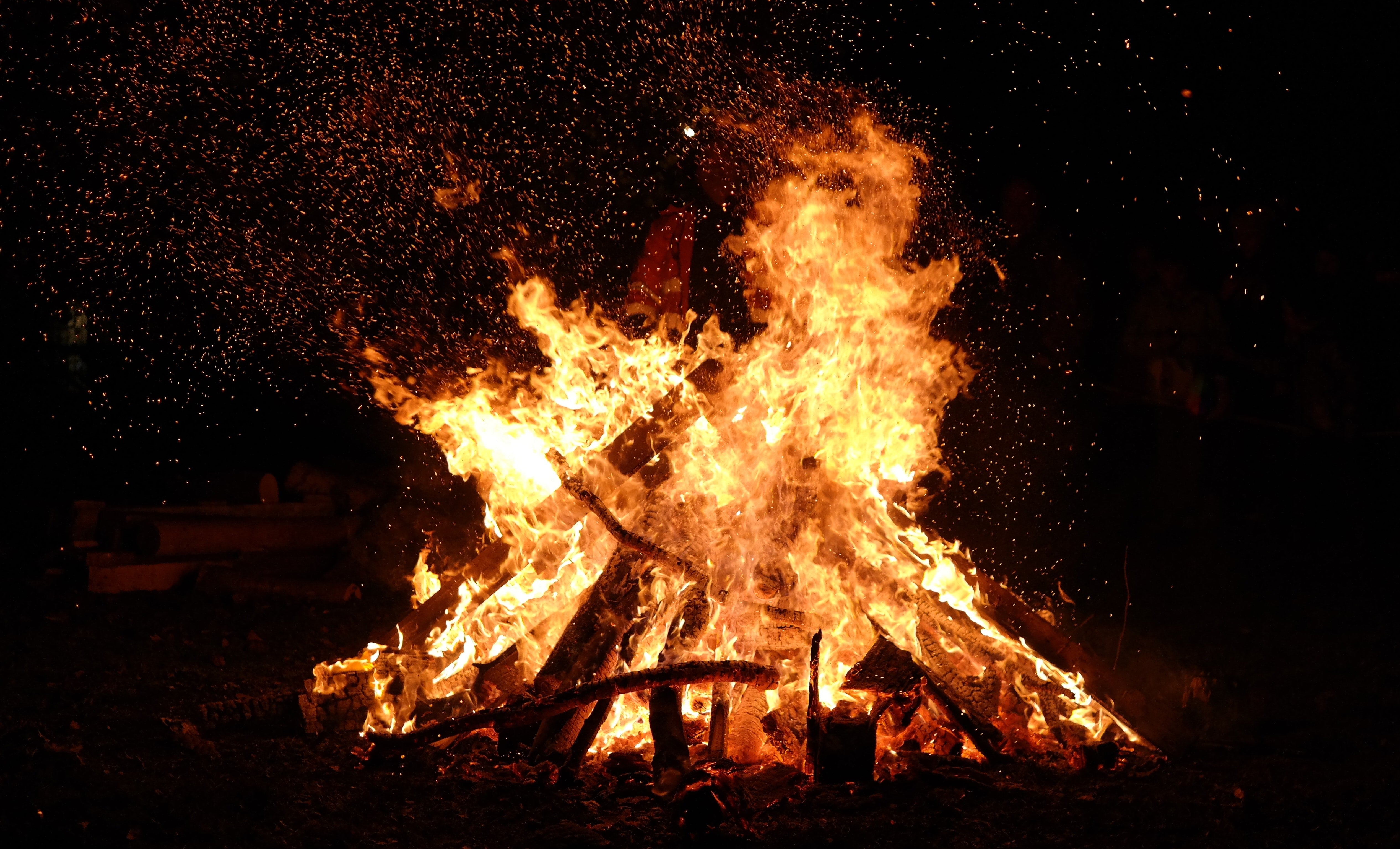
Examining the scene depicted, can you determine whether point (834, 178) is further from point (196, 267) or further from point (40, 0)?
point (196, 267)

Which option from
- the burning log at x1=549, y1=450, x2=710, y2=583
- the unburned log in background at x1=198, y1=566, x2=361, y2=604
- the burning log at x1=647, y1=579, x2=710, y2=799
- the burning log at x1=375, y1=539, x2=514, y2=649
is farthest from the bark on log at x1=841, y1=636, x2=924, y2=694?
the unburned log in background at x1=198, y1=566, x2=361, y2=604

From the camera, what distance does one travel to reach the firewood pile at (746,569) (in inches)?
165

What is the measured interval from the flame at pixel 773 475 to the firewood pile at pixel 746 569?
2cm

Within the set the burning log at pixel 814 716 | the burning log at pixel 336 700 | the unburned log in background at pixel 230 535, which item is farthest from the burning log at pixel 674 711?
the unburned log in background at pixel 230 535

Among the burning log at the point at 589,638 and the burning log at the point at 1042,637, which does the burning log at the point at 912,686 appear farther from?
the burning log at the point at 589,638

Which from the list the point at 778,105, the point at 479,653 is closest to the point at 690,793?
the point at 479,653

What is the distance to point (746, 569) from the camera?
193 inches

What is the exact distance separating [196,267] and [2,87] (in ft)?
12.8

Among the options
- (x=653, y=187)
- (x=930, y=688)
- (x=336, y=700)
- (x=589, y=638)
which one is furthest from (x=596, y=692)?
(x=653, y=187)

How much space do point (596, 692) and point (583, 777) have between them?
368 millimetres

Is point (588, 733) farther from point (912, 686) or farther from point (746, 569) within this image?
point (912, 686)

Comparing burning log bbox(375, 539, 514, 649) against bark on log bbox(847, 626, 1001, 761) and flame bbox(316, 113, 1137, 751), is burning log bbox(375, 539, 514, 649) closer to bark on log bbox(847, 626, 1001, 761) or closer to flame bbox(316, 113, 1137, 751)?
flame bbox(316, 113, 1137, 751)

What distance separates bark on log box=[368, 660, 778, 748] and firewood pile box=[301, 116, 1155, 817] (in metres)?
0.01

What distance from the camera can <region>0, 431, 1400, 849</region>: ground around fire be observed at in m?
3.44
